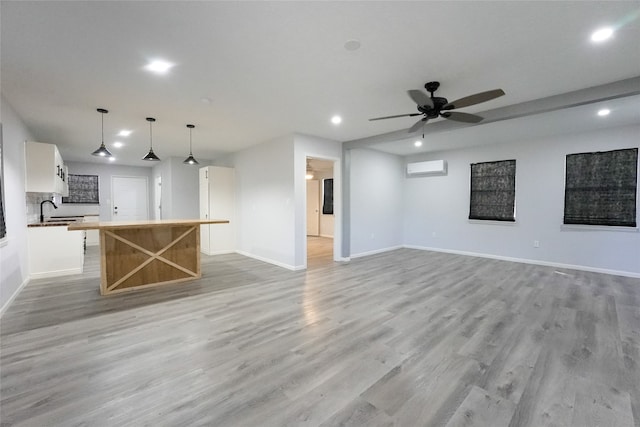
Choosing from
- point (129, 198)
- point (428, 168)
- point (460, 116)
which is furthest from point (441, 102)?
point (129, 198)

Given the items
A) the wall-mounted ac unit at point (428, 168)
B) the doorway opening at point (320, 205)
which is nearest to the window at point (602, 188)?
the wall-mounted ac unit at point (428, 168)

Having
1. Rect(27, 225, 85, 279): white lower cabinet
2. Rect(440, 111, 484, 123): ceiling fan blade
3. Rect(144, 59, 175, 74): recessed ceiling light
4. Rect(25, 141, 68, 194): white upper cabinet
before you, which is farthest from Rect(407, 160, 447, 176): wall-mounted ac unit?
Rect(25, 141, 68, 194): white upper cabinet

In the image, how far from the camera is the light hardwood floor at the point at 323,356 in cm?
169

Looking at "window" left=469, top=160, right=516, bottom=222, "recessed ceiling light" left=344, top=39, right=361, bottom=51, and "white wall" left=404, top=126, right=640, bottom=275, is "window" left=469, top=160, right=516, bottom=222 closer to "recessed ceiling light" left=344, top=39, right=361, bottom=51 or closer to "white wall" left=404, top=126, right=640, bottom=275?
"white wall" left=404, top=126, right=640, bottom=275

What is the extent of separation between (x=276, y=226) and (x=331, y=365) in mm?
3672

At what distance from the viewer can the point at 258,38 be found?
224 centimetres

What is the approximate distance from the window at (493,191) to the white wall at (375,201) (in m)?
1.83

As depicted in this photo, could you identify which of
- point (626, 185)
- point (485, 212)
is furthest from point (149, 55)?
point (626, 185)

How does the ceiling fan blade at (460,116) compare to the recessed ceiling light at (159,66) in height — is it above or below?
below

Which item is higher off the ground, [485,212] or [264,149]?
[264,149]

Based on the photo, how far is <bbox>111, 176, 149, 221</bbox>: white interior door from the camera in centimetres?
891

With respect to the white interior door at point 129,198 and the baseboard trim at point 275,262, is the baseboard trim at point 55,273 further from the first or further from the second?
the white interior door at point 129,198

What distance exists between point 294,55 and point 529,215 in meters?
5.75

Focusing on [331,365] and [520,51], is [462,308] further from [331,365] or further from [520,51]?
[520,51]
